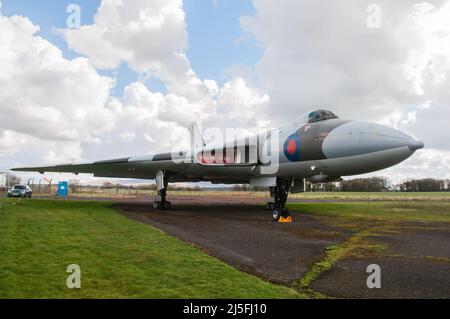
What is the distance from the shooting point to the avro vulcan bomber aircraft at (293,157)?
37.2ft

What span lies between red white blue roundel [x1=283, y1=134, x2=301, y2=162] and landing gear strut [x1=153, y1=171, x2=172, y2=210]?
29.4 feet

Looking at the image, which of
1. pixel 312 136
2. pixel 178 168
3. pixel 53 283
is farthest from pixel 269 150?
pixel 53 283

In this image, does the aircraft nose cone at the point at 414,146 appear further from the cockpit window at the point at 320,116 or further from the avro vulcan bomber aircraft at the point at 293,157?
the cockpit window at the point at 320,116

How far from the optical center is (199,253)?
7363 millimetres

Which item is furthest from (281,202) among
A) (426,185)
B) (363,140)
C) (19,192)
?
(426,185)

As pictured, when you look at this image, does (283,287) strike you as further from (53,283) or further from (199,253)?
(53,283)

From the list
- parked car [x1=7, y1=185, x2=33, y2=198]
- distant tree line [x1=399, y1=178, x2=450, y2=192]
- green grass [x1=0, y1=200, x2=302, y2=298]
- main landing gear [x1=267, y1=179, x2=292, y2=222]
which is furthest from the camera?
distant tree line [x1=399, y1=178, x2=450, y2=192]

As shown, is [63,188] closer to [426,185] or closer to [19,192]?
[19,192]

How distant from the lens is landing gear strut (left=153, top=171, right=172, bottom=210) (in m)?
20.3

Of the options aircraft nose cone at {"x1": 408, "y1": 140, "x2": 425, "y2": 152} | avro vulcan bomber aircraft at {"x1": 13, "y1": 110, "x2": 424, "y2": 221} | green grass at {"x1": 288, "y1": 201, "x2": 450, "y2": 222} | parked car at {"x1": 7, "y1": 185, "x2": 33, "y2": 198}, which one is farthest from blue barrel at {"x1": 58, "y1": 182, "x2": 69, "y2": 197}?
aircraft nose cone at {"x1": 408, "y1": 140, "x2": 425, "y2": 152}

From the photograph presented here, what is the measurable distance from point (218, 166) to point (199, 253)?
1036cm

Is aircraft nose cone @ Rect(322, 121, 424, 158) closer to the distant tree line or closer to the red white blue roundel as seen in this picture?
the red white blue roundel

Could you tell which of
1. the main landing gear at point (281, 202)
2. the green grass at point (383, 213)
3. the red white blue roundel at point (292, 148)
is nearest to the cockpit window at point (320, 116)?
the red white blue roundel at point (292, 148)

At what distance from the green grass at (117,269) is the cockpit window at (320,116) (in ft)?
24.9
